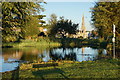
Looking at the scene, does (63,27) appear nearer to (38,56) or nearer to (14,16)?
(38,56)

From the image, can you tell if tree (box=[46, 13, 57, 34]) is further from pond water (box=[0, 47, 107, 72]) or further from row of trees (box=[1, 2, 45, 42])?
row of trees (box=[1, 2, 45, 42])

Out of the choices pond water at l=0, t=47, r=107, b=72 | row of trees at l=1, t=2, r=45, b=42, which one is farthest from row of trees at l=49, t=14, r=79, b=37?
row of trees at l=1, t=2, r=45, b=42

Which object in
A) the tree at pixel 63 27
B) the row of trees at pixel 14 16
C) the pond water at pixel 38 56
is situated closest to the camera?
the row of trees at pixel 14 16

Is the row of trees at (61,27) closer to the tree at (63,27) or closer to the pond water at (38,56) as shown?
the tree at (63,27)

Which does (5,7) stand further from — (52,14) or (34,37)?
(52,14)

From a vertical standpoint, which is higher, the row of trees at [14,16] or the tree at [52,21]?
the tree at [52,21]

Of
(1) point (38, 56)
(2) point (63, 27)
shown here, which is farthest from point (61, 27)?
(1) point (38, 56)

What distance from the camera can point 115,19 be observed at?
26.0 m

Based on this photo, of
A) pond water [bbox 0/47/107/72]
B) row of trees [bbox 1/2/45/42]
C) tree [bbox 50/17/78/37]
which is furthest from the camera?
tree [bbox 50/17/78/37]

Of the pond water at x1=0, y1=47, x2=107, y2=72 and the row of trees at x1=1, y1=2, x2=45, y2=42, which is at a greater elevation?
the row of trees at x1=1, y1=2, x2=45, y2=42

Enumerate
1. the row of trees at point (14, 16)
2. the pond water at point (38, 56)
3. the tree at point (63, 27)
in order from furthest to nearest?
the tree at point (63, 27) < the pond water at point (38, 56) < the row of trees at point (14, 16)

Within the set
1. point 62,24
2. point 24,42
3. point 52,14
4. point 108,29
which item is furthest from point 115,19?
point 52,14

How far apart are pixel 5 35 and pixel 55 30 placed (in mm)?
56064

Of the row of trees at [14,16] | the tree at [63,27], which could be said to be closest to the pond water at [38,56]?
the row of trees at [14,16]
